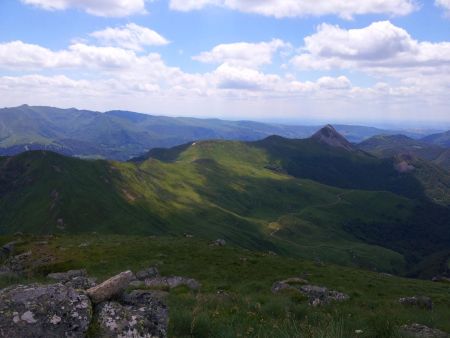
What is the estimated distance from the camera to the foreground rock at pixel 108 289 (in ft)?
35.7

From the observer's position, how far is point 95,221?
7859 inches

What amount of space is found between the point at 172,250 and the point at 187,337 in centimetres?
5104

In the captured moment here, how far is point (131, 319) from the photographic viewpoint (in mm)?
10195

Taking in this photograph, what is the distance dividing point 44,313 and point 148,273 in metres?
39.8

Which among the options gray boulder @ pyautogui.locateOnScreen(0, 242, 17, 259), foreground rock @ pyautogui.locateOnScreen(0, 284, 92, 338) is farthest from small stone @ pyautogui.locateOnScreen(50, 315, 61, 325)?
gray boulder @ pyautogui.locateOnScreen(0, 242, 17, 259)

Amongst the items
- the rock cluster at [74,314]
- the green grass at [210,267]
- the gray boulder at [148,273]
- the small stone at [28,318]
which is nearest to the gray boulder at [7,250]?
the green grass at [210,267]

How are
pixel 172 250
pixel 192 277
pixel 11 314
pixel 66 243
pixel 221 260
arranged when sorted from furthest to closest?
pixel 66 243 < pixel 172 250 < pixel 221 260 < pixel 192 277 < pixel 11 314

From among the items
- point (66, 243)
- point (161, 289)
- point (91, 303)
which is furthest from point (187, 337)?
point (66, 243)

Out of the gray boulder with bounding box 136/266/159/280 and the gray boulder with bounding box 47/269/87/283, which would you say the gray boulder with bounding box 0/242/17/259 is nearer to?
the gray boulder with bounding box 47/269/87/283

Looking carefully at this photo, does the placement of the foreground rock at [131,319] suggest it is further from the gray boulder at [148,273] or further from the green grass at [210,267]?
the gray boulder at [148,273]

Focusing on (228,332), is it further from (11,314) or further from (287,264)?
(287,264)

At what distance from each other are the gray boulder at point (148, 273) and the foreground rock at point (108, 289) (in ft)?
120

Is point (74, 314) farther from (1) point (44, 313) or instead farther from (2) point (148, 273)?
(2) point (148, 273)

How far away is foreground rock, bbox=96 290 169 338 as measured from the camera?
9.89 m
